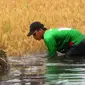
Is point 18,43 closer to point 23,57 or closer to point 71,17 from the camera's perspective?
point 23,57

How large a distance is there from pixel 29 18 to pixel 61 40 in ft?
14.9

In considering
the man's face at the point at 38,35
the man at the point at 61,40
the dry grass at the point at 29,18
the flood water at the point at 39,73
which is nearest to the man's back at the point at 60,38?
the man at the point at 61,40

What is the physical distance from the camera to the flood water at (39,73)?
893 centimetres

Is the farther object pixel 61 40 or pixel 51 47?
pixel 61 40

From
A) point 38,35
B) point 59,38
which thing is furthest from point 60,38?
point 38,35

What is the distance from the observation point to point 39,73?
10055 millimetres

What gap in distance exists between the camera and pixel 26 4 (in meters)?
20.1

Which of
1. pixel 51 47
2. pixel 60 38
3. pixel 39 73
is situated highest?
pixel 60 38

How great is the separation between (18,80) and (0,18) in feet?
25.8

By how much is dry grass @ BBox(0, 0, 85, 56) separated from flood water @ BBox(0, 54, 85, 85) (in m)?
1.32

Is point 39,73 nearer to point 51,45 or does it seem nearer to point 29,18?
point 51,45

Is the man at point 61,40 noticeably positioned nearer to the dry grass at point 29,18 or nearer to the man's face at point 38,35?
the man's face at point 38,35


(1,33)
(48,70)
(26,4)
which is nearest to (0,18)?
(1,33)

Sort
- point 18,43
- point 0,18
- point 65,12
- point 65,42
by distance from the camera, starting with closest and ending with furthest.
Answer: point 65,42
point 18,43
point 0,18
point 65,12
